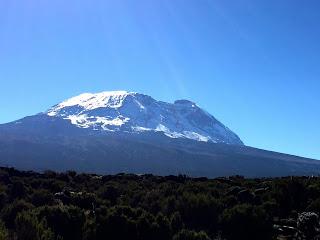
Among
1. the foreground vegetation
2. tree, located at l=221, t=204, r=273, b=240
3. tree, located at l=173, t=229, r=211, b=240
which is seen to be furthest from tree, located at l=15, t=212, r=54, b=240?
tree, located at l=221, t=204, r=273, b=240

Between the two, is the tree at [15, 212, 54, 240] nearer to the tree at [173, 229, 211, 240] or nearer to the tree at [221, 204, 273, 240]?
the tree at [173, 229, 211, 240]

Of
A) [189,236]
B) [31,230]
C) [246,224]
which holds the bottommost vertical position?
[31,230]

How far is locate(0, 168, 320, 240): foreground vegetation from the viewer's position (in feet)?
79.6

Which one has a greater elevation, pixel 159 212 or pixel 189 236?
pixel 159 212

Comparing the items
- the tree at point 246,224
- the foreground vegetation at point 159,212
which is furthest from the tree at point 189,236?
the tree at point 246,224

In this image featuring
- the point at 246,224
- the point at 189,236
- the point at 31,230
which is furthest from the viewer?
the point at 246,224

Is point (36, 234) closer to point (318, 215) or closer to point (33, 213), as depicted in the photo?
point (33, 213)

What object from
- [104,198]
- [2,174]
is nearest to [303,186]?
[104,198]

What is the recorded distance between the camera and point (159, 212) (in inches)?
1096

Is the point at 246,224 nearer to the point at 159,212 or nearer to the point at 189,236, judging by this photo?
the point at 159,212

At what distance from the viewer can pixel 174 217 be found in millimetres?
27719

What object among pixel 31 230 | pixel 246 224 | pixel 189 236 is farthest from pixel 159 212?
pixel 31 230

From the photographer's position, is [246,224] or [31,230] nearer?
[31,230]

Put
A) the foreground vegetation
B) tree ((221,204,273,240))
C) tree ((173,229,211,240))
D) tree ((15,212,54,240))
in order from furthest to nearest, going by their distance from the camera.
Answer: tree ((221,204,273,240)) → the foreground vegetation → tree ((173,229,211,240)) → tree ((15,212,54,240))
